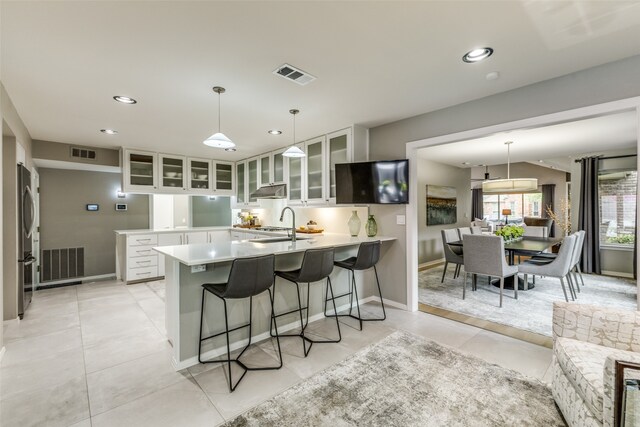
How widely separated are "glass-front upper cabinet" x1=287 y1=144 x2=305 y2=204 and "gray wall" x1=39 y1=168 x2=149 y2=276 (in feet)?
11.5

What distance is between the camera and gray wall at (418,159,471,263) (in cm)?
659

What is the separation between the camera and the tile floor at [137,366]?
190cm

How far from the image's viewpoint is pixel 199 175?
6160 millimetres

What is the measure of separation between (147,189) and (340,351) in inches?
189

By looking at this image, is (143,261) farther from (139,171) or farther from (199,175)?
(199,175)

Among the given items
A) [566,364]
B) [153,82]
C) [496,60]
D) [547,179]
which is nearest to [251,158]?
[153,82]

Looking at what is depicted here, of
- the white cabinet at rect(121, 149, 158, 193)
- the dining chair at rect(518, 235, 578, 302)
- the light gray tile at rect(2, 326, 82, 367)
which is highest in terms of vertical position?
the white cabinet at rect(121, 149, 158, 193)

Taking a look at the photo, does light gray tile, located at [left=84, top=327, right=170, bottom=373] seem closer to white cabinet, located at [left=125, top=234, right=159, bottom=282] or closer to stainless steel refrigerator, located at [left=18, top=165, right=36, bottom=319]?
stainless steel refrigerator, located at [left=18, top=165, right=36, bottom=319]

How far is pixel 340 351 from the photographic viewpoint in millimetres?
2672

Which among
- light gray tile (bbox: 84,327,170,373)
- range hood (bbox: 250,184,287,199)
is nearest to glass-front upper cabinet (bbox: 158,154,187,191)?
range hood (bbox: 250,184,287,199)

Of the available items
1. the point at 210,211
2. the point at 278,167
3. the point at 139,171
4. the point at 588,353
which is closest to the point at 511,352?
the point at 588,353

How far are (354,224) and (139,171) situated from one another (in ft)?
13.9

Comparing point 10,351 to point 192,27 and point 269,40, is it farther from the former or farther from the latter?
point 269,40

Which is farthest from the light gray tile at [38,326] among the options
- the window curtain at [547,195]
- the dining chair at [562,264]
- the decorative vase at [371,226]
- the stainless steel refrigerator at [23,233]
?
the window curtain at [547,195]
